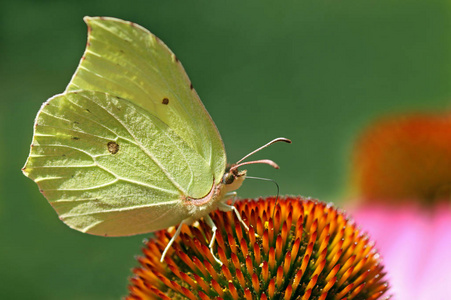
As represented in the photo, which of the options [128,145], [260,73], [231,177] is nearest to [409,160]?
[231,177]

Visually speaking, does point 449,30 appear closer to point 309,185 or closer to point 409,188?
point 309,185

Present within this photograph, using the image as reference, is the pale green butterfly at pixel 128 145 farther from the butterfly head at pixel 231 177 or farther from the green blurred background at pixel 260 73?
the green blurred background at pixel 260 73

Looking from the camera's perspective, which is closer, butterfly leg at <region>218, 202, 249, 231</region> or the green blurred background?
butterfly leg at <region>218, 202, 249, 231</region>

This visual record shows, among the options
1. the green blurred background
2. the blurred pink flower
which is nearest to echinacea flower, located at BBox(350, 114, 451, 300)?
the blurred pink flower

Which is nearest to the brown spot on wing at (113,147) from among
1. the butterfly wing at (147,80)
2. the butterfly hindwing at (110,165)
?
the butterfly hindwing at (110,165)

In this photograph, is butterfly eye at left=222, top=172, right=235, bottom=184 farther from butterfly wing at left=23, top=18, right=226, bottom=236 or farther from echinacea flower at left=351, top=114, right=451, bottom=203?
echinacea flower at left=351, top=114, right=451, bottom=203

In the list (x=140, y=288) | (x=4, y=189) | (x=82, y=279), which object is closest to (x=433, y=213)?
(x=140, y=288)
